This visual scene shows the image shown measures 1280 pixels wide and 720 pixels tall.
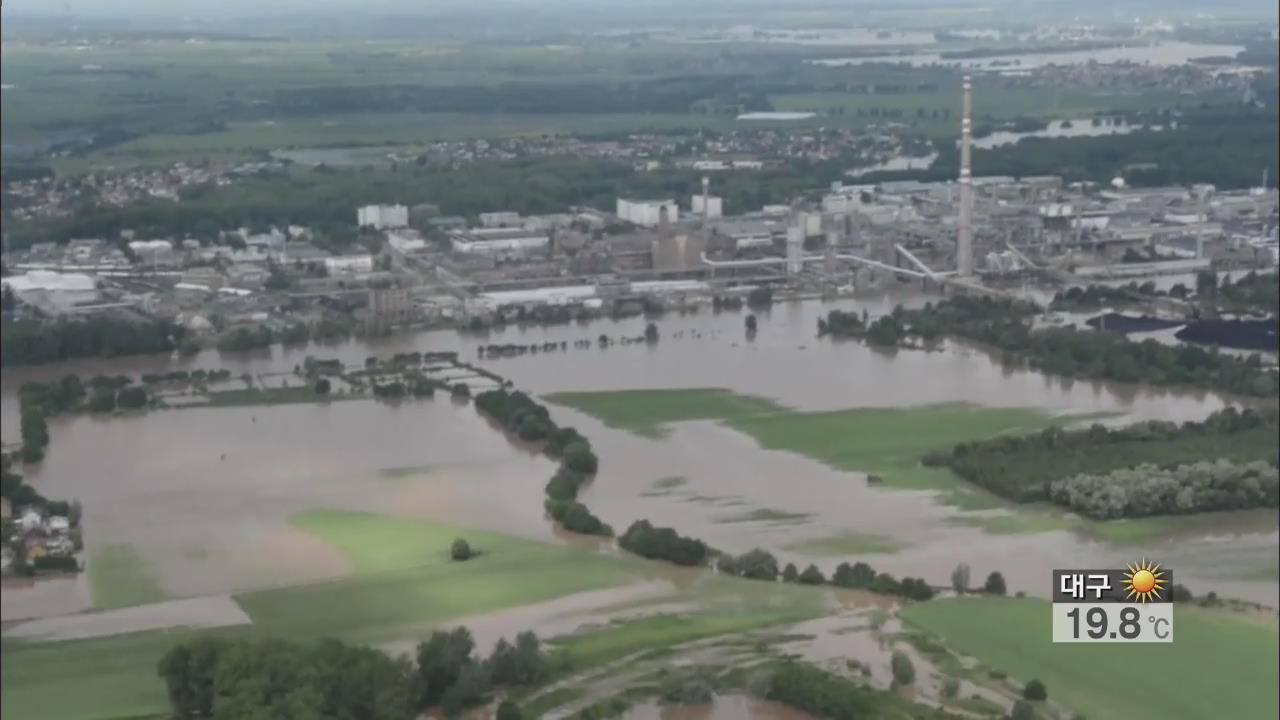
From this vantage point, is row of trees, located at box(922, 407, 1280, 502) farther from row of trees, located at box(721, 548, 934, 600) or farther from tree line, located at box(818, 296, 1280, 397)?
row of trees, located at box(721, 548, 934, 600)

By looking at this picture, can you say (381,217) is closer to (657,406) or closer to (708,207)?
(708,207)

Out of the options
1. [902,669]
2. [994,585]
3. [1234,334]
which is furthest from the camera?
[1234,334]

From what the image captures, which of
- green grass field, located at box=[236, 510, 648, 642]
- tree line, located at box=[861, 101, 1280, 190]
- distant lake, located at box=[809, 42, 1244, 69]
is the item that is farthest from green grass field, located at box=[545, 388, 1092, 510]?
Answer: distant lake, located at box=[809, 42, 1244, 69]

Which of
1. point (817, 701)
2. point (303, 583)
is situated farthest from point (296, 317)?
point (817, 701)

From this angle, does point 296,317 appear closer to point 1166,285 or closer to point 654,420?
point 654,420

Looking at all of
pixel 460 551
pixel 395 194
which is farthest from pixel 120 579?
pixel 395 194
